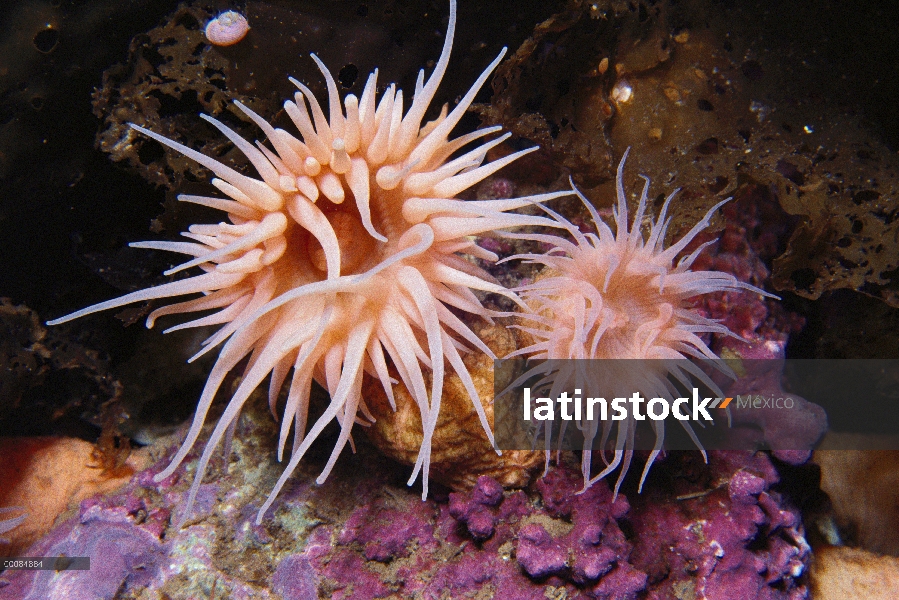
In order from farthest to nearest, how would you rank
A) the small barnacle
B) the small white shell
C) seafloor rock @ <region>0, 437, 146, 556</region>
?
seafloor rock @ <region>0, 437, 146, 556</region> < the small barnacle < the small white shell

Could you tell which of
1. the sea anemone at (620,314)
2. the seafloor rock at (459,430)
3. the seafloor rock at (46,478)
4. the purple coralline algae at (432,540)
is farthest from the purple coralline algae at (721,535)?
the seafloor rock at (46,478)

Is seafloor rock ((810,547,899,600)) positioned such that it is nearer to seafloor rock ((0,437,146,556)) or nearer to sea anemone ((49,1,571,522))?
sea anemone ((49,1,571,522))

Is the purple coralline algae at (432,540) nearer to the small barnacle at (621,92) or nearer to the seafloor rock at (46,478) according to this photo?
the seafloor rock at (46,478)

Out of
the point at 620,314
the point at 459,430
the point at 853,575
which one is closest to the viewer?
the point at 459,430

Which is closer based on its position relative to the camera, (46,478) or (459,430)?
(459,430)

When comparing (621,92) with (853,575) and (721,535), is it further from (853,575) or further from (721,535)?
(853,575)

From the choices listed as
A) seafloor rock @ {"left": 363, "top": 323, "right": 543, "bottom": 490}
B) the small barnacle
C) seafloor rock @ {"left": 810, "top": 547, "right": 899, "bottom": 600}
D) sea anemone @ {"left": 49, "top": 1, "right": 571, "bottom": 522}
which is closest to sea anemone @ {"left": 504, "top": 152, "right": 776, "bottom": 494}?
seafloor rock @ {"left": 363, "top": 323, "right": 543, "bottom": 490}

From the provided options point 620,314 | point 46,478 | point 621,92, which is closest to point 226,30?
point 621,92

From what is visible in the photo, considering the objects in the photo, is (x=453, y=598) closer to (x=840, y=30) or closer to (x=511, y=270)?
(x=511, y=270)
